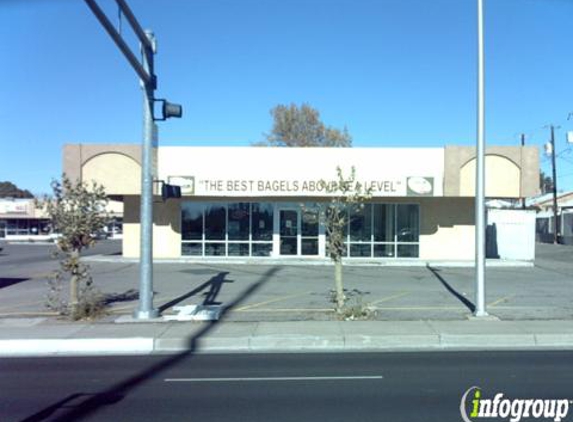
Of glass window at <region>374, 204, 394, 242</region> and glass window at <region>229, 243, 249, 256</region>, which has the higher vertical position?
glass window at <region>374, 204, 394, 242</region>

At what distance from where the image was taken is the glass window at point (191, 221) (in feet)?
92.8

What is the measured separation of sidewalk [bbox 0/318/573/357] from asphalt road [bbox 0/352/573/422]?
26.1 inches

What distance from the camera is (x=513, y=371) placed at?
328 inches

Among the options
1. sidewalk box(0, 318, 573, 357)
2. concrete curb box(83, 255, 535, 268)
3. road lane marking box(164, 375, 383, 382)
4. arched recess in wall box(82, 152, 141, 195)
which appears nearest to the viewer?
road lane marking box(164, 375, 383, 382)

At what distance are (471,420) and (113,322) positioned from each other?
8.61 metres

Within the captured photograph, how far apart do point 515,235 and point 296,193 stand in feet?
39.7

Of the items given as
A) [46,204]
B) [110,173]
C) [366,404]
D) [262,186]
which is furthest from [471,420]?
[110,173]

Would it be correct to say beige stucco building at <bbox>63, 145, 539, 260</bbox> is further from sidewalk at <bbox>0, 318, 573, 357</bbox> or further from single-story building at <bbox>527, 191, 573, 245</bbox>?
single-story building at <bbox>527, 191, 573, 245</bbox>

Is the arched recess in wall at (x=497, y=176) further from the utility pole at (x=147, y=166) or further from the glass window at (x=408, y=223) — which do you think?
the utility pole at (x=147, y=166)

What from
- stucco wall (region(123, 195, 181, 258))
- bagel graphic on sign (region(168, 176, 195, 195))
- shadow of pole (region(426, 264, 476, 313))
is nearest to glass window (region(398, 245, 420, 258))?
shadow of pole (region(426, 264, 476, 313))

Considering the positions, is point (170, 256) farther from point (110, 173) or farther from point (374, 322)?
point (374, 322)

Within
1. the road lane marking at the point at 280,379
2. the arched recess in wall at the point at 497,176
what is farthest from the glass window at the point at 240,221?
the road lane marking at the point at 280,379

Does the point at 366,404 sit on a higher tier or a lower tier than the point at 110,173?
lower

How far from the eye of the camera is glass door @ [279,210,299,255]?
92.0ft
